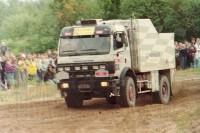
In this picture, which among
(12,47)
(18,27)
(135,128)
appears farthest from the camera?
(18,27)

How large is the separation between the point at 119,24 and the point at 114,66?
6.36ft

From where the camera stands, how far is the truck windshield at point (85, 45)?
15159mm

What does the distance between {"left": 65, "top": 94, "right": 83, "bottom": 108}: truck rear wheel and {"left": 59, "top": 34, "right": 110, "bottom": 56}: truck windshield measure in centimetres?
147

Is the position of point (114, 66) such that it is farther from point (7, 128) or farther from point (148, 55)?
point (7, 128)

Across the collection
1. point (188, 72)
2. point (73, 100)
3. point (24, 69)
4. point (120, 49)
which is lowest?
point (73, 100)

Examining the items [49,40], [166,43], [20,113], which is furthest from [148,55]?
[49,40]

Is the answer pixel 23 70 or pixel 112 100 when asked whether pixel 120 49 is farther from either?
pixel 23 70

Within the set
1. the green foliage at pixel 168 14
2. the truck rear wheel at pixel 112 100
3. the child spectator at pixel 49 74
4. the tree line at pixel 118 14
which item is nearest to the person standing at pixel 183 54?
the tree line at pixel 118 14

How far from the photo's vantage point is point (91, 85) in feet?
Result: 49.4

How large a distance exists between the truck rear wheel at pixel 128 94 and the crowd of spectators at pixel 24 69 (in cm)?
414

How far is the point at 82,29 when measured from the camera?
15594 mm

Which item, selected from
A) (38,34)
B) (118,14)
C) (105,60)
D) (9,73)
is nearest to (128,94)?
(105,60)

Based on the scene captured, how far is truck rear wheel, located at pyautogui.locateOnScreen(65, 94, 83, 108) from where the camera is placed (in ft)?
52.9

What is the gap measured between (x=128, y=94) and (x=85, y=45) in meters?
1.95
